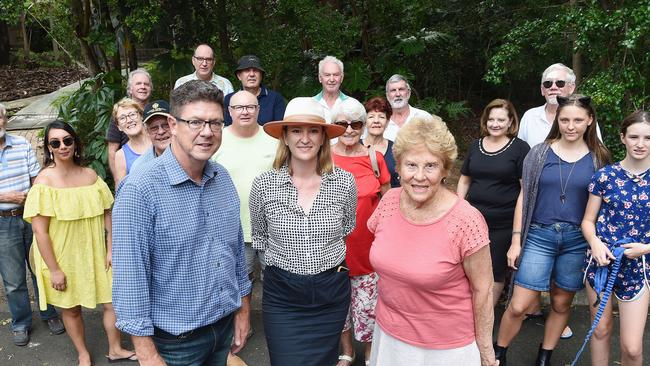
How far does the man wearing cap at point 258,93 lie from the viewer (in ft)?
16.9

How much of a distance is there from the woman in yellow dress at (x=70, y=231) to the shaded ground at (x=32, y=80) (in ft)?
33.0

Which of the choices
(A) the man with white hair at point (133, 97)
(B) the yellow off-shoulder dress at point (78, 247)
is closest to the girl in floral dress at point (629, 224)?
(B) the yellow off-shoulder dress at point (78, 247)

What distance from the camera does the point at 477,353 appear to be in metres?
2.59

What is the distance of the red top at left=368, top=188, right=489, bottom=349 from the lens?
8.02ft

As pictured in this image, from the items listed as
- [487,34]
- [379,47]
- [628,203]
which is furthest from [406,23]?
[628,203]

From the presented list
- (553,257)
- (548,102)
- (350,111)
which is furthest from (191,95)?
(548,102)

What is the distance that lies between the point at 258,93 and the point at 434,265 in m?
3.37

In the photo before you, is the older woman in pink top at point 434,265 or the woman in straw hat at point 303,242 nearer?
the older woman in pink top at point 434,265

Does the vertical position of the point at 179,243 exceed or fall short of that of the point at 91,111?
it falls short

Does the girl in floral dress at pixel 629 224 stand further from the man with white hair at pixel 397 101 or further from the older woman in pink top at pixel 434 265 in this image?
the man with white hair at pixel 397 101

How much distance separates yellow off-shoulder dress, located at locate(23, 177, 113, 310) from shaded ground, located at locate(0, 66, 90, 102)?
10.1m

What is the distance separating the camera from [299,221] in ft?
9.74

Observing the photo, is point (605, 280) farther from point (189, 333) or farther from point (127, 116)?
point (127, 116)

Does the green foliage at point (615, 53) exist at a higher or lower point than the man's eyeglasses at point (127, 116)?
higher
